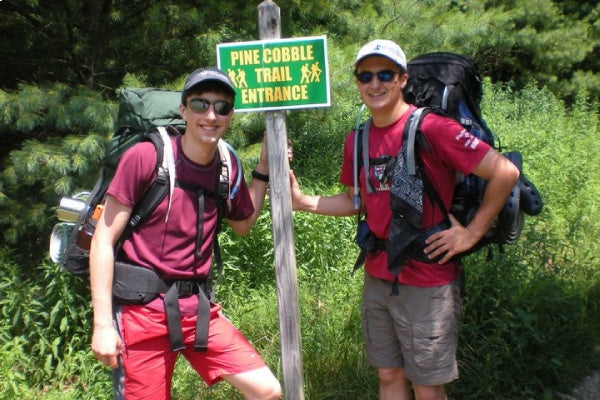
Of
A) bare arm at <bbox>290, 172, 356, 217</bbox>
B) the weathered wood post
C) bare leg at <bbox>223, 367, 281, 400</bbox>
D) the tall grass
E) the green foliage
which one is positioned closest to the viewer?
bare leg at <bbox>223, 367, 281, 400</bbox>

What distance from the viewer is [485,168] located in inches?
101

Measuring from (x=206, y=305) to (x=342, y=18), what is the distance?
4811 millimetres

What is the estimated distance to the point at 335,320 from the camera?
411cm

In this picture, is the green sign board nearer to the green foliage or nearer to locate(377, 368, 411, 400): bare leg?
locate(377, 368, 411, 400): bare leg

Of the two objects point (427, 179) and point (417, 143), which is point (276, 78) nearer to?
point (417, 143)

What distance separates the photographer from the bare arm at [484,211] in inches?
101

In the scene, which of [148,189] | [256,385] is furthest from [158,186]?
[256,385]

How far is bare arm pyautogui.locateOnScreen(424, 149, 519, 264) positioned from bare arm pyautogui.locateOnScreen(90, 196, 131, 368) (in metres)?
1.32

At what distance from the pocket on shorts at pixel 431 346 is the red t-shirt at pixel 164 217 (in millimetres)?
1001

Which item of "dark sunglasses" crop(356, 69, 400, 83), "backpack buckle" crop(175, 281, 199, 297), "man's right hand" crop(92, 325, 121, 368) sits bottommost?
"man's right hand" crop(92, 325, 121, 368)

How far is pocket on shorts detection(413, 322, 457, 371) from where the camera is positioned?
108 inches

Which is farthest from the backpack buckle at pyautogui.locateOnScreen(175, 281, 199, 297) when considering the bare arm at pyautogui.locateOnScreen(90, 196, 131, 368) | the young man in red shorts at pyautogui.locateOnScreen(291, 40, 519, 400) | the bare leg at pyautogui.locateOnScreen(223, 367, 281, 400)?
the young man in red shorts at pyautogui.locateOnScreen(291, 40, 519, 400)

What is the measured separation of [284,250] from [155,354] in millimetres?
784

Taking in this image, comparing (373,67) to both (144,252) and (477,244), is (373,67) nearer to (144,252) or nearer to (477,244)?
(477,244)
